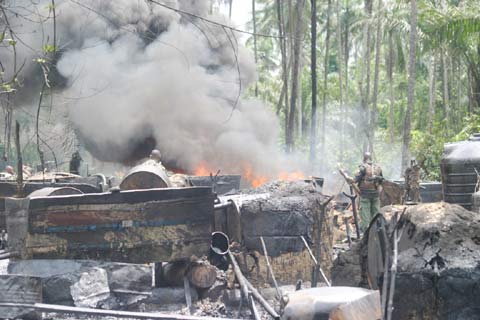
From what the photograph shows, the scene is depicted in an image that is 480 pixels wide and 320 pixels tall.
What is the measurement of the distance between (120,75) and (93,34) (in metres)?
1.65

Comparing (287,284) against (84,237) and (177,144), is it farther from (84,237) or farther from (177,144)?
(177,144)

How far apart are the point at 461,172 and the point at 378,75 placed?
2759 cm

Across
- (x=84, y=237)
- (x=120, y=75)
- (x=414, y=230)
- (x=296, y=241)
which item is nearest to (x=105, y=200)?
(x=84, y=237)

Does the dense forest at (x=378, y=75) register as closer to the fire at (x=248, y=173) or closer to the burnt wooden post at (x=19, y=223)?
the fire at (x=248, y=173)

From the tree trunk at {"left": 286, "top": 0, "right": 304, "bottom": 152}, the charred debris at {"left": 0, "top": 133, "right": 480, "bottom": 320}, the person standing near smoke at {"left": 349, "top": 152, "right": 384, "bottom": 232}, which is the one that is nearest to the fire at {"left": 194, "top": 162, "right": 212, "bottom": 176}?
A: the tree trunk at {"left": 286, "top": 0, "right": 304, "bottom": 152}

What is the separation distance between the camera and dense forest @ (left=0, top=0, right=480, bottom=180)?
29.0 ft

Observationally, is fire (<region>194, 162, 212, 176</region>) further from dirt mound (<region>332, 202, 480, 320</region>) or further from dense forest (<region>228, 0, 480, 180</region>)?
dirt mound (<region>332, 202, 480, 320</region>)

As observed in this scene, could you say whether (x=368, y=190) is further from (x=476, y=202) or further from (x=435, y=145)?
(x=435, y=145)

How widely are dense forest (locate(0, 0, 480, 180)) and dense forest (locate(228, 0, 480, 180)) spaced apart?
0.08 meters

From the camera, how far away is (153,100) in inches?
934

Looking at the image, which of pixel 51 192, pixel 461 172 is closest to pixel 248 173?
pixel 461 172

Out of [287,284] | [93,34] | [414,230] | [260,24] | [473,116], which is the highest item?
[260,24]

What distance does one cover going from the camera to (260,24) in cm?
4594

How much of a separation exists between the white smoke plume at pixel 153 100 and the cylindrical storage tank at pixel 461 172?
1377cm
